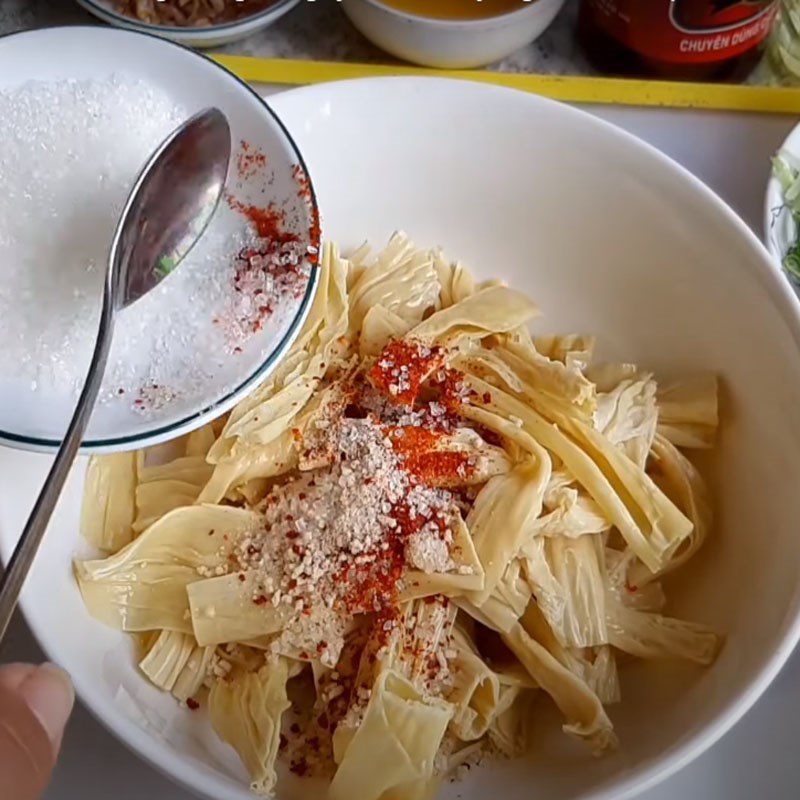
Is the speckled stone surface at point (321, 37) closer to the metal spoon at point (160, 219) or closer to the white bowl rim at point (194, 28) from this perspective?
the white bowl rim at point (194, 28)

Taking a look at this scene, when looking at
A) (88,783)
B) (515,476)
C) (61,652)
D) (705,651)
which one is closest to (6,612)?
(61,652)

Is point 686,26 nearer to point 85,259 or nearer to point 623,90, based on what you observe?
point 623,90

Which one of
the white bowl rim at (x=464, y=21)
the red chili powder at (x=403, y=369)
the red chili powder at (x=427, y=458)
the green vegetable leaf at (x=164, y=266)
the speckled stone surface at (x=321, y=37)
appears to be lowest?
the red chili powder at (x=427, y=458)

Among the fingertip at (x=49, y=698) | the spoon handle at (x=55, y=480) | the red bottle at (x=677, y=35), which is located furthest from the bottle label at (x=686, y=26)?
the fingertip at (x=49, y=698)

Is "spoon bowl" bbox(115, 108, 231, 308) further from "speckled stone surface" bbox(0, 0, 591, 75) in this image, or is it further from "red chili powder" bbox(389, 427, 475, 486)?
"speckled stone surface" bbox(0, 0, 591, 75)

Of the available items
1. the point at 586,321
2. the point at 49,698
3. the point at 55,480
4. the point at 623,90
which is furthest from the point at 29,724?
the point at 623,90

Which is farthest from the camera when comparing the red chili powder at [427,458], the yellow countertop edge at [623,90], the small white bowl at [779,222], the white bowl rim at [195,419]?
the yellow countertop edge at [623,90]

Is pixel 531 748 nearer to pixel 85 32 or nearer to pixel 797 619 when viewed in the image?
pixel 797 619
